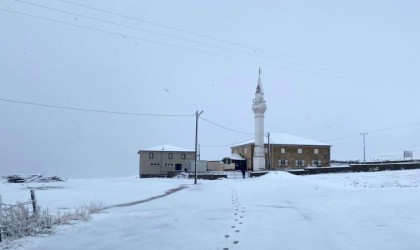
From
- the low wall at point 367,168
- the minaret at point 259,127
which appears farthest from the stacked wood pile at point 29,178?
the minaret at point 259,127

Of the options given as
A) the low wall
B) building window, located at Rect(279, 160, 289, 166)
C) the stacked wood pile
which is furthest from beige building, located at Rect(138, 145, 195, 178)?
the low wall

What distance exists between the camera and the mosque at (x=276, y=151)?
253ft

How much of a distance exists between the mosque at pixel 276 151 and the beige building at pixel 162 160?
902cm

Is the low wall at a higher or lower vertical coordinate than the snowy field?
higher

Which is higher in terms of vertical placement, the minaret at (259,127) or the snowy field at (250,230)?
the minaret at (259,127)

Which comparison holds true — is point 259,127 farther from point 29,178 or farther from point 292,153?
point 29,178

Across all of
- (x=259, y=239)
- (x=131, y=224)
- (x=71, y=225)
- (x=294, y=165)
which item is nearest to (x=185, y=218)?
(x=131, y=224)

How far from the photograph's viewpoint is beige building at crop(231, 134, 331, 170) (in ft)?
264

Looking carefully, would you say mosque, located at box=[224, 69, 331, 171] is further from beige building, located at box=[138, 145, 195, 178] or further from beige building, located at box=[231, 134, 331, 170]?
beige building, located at box=[138, 145, 195, 178]

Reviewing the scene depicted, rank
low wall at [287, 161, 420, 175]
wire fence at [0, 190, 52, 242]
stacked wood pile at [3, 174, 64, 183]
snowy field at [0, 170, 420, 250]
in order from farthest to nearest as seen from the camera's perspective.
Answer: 1. stacked wood pile at [3, 174, 64, 183]
2. low wall at [287, 161, 420, 175]
3. wire fence at [0, 190, 52, 242]
4. snowy field at [0, 170, 420, 250]

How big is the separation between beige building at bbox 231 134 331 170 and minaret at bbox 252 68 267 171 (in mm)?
3072

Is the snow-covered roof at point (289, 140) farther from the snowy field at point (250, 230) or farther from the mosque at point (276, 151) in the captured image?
the snowy field at point (250, 230)

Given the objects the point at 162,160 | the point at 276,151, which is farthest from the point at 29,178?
the point at 276,151

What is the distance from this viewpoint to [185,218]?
14.4 meters
